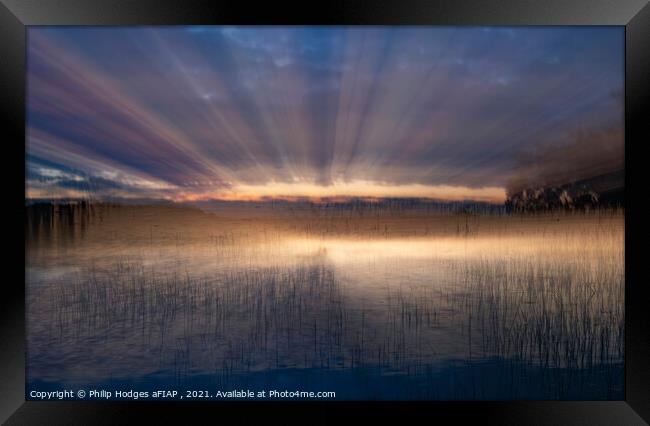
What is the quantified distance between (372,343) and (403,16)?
2.08 metres

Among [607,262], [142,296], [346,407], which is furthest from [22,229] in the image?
[607,262]

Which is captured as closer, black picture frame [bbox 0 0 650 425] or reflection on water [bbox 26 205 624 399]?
black picture frame [bbox 0 0 650 425]

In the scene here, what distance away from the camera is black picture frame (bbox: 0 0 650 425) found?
2.76 meters

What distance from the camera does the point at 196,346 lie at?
298 centimetres

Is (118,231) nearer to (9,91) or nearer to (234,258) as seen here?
(234,258)

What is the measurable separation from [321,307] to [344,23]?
5.94 ft

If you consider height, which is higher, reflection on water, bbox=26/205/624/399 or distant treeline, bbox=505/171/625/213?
distant treeline, bbox=505/171/625/213

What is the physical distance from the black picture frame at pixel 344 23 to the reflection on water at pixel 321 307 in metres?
0.09

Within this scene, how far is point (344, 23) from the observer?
279 cm

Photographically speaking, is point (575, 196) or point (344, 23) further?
point (575, 196)

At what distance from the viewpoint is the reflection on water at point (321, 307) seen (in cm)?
291

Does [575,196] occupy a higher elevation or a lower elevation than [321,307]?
higher

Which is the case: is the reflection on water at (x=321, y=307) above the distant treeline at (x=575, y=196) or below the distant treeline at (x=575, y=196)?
below

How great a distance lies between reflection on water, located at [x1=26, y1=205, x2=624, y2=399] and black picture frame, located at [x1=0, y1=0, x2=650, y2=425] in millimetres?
86
